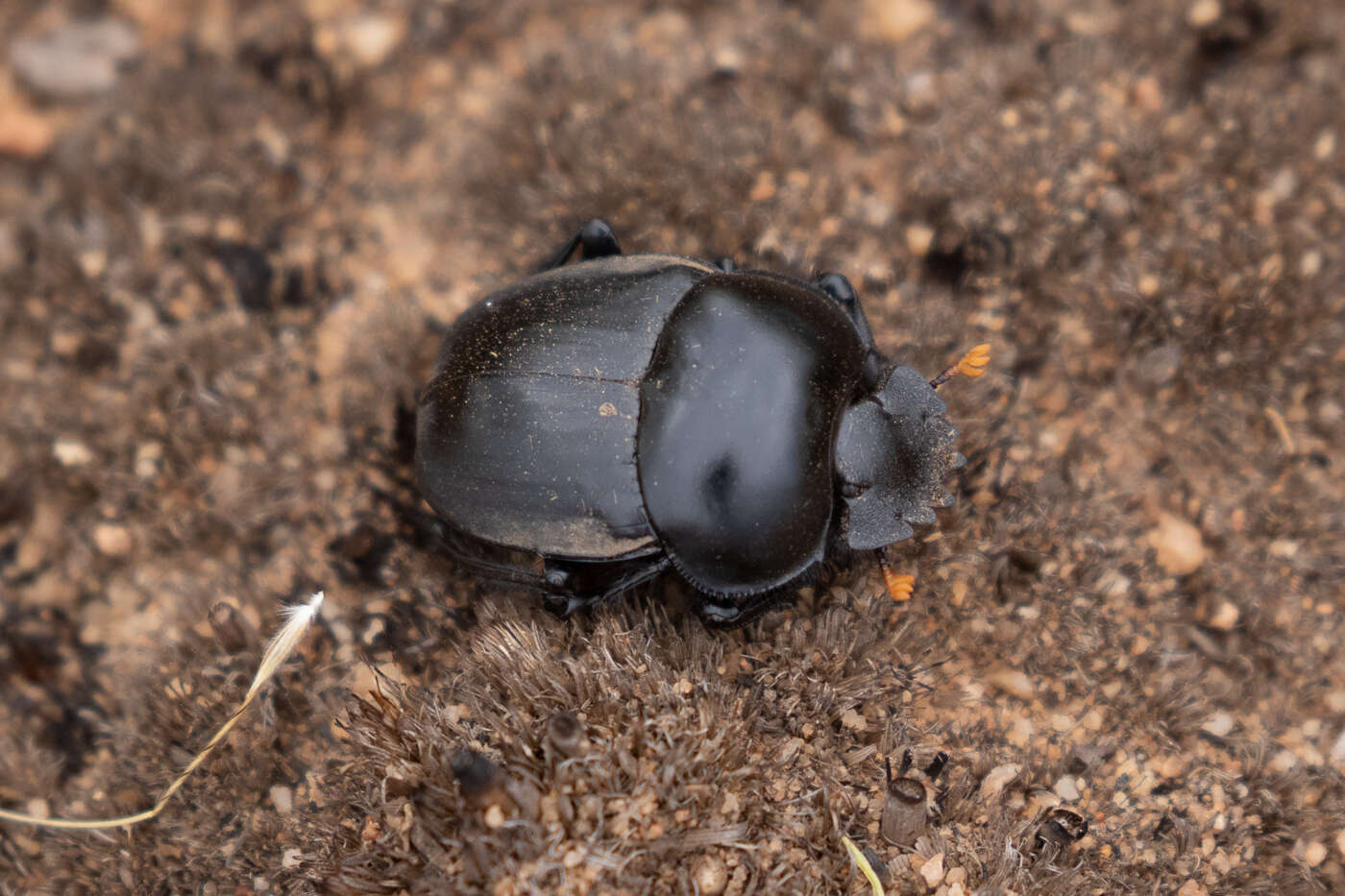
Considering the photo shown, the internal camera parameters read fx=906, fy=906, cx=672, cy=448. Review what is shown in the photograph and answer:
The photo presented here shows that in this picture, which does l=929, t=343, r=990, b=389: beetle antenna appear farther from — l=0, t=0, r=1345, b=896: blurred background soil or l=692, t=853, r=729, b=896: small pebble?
l=692, t=853, r=729, b=896: small pebble

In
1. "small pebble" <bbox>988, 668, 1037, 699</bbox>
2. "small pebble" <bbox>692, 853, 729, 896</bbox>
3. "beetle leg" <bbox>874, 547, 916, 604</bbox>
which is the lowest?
"small pebble" <bbox>988, 668, 1037, 699</bbox>

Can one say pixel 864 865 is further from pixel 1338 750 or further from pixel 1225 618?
pixel 1338 750

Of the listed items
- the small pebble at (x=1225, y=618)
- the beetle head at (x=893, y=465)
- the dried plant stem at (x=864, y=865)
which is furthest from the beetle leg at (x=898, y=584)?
the small pebble at (x=1225, y=618)

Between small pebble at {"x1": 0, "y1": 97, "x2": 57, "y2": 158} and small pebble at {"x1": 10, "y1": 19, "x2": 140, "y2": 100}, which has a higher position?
small pebble at {"x1": 10, "y1": 19, "x2": 140, "y2": 100}

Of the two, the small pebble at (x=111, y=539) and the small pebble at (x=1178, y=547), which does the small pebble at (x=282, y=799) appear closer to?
the small pebble at (x=111, y=539)

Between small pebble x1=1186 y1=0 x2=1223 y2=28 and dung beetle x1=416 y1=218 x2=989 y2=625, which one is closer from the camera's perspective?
dung beetle x1=416 y1=218 x2=989 y2=625

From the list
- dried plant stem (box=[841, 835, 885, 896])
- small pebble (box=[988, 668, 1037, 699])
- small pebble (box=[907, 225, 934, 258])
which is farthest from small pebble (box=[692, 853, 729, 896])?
small pebble (box=[907, 225, 934, 258])

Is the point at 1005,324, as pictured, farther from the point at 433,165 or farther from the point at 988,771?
the point at 433,165

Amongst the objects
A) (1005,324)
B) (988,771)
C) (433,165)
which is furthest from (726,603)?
(433,165)
